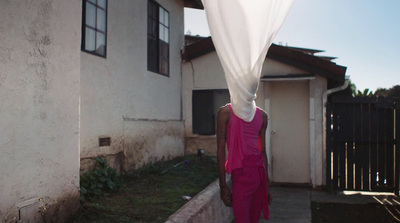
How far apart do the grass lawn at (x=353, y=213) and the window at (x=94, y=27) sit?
453 centimetres

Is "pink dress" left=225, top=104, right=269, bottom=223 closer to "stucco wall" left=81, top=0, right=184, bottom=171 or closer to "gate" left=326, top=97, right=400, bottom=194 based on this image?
"stucco wall" left=81, top=0, right=184, bottom=171

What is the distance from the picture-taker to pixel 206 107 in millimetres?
9148

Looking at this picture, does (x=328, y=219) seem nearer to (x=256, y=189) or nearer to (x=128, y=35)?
(x=256, y=189)

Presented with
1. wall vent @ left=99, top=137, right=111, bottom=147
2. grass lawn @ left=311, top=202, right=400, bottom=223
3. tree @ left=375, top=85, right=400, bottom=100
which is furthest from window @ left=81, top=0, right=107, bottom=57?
tree @ left=375, top=85, right=400, bottom=100

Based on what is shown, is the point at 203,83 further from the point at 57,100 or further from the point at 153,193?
the point at 57,100

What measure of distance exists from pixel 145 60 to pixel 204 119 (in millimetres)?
2534

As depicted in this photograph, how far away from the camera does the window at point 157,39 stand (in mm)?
7715

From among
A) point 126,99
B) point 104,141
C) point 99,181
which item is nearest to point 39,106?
point 99,181

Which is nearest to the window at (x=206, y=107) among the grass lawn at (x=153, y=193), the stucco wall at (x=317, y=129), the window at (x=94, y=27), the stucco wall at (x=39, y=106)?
the grass lawn at (x=153, y=193)

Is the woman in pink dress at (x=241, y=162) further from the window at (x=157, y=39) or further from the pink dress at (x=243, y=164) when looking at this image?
the window at (x=157, y=39)

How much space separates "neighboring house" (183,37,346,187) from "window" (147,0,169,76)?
3.09 ft

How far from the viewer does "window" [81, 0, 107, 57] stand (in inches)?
214

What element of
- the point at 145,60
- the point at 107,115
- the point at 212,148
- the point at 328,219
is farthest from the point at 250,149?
the point at 212,148

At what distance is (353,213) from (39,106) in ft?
19.1
